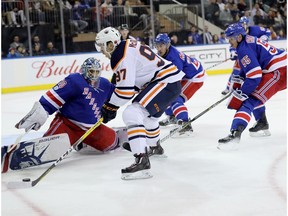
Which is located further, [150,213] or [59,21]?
[59,21]

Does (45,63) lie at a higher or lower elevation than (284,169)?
lower

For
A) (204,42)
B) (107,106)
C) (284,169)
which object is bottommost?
(204,42)

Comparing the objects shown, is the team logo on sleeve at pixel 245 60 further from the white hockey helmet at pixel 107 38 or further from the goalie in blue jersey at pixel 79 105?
the white hockey helmet at pixel 107 38

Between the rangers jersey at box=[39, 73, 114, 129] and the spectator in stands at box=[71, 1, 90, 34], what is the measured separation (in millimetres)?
5539

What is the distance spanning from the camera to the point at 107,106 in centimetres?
315

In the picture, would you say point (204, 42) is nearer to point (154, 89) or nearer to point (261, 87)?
point (261, 87)

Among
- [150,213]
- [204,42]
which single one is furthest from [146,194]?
[204,42]

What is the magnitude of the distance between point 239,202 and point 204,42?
24.8ft

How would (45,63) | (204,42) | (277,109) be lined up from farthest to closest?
(204,42), (45,63), (277,109)

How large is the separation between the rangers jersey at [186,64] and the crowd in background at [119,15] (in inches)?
168

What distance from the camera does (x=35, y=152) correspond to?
338cm

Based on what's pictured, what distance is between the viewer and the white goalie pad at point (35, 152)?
11.0ft

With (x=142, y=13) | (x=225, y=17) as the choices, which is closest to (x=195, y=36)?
(x=142, y=13)

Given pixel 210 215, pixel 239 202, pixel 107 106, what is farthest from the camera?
pixel 107 106
